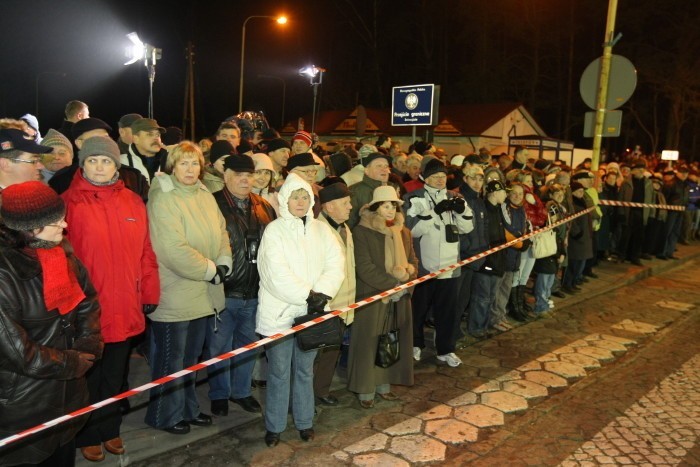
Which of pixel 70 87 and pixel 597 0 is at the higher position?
pixel 597 0

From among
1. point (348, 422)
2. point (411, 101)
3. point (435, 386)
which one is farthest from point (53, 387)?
point (411, 101)

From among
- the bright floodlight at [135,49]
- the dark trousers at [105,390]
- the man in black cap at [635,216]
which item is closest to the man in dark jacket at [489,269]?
the dark trousers at [105,390]

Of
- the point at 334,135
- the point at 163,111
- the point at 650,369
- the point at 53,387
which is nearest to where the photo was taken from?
the point at 53,387

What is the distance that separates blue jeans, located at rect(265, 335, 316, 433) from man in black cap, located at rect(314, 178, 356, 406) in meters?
0.49

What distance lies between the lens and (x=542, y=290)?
838cm

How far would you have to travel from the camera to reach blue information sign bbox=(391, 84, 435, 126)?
1023cm

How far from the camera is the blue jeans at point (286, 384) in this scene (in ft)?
14.1

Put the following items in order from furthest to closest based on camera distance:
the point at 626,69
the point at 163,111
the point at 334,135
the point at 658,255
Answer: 1. the point at 163,111
2. the point at 334,135
3. the point at 658,255
4. the point at 626,69

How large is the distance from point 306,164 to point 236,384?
2.00 m

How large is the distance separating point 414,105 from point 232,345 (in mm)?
6703

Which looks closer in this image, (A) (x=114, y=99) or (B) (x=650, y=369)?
(B) (x=650, y=369)

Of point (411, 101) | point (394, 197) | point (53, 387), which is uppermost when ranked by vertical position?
point (411, 101)

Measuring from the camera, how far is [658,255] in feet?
43.8

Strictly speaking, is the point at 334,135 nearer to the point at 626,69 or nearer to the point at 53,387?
the point at 626,69
